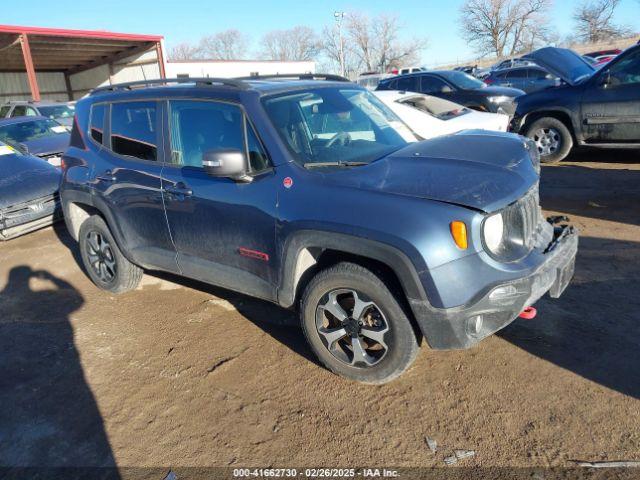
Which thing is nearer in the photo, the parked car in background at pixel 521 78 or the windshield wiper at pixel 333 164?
the windshield wiper at pixel 333 164

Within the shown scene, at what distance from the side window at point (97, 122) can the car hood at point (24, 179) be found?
281 cm

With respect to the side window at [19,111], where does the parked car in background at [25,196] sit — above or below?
below

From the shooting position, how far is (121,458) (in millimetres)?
2738

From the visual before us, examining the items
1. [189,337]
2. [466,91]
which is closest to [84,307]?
[189,337]

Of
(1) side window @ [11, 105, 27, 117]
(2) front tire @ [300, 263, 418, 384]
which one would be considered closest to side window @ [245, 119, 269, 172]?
(2) front tire @ [300, 263, 418, 384]

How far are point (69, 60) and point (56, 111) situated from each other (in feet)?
62.7

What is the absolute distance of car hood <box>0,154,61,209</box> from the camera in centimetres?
674

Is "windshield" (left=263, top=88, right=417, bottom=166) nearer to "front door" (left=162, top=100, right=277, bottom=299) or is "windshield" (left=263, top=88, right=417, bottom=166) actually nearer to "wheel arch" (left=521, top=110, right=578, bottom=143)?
"front door" (left=162, top=100, right=277, bottom=299)

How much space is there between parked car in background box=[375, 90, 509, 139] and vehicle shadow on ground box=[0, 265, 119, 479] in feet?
16.4

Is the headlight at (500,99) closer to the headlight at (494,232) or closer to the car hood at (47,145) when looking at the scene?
the car hood at (47,145)

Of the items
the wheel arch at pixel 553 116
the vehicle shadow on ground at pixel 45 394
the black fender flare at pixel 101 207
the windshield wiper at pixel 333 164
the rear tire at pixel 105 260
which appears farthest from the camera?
the wheel arch at pixel 553 116

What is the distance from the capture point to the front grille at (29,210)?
6.49m

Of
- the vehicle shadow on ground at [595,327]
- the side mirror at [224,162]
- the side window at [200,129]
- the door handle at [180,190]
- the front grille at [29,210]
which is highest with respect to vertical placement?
the side window at [200,129]

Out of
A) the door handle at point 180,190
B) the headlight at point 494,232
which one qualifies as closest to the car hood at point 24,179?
the door handle at point 180,190
